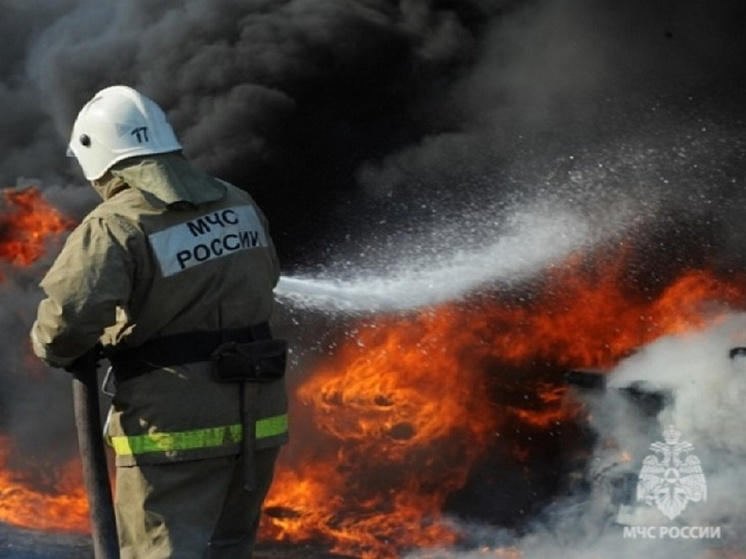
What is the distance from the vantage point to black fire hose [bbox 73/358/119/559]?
141 inches

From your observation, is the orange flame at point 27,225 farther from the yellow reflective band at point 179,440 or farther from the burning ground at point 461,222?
the yellow reflective band at point 179,440

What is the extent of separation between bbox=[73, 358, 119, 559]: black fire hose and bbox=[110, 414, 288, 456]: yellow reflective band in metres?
0.09

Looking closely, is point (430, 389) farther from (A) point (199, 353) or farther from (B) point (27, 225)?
(A) point (199, 353)

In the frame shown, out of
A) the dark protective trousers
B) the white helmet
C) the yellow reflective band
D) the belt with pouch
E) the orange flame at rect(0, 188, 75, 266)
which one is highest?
the orange flame at rect(0, 188, 75, 266)

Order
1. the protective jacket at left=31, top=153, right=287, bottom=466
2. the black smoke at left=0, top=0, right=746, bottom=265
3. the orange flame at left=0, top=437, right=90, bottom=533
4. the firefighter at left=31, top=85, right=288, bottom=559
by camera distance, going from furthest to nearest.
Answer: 1. the orange flame at left=0, top=437, right=90, bottom=533
2. the black smoke at left=0, top=0, right=746, bottom=265
3. the firefighter at left=31, top=85, right=288, bottom=559
4. the protective jacket at left=31, top=153, right=287, bottom=466

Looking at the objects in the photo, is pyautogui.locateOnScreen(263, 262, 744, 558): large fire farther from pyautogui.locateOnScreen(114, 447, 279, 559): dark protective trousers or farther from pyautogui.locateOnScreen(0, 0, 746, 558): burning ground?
pyautogui.locateOnScreen(114, 447, 279, 559): dark protective trousers

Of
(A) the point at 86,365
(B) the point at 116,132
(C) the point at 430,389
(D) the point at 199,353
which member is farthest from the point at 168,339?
(C) the point at 430,389

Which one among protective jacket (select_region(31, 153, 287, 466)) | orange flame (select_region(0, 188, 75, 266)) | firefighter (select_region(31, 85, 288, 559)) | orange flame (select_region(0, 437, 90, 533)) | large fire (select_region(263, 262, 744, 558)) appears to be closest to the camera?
protective jacket (select_region(31, 153, 287, 466))

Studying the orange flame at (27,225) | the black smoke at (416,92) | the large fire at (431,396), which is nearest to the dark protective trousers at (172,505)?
the large fire at (431,396)

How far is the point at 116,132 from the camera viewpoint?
3539 mm

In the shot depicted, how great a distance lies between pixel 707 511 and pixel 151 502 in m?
2.73

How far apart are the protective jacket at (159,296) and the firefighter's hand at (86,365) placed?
0.04 m

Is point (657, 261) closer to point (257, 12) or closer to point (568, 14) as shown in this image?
point (568, 14)

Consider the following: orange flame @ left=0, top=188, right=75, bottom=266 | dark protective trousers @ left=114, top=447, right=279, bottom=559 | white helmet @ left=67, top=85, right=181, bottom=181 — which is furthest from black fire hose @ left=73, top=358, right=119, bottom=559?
orange flame @ left=0, top=188, right=75, bottom=266
